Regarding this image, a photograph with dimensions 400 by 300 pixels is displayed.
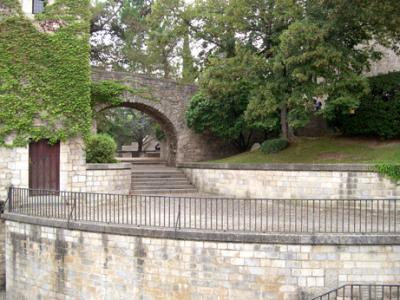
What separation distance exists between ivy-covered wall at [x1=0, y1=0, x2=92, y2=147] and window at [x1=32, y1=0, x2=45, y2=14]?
0.47 metres

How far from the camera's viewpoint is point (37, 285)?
13164 millimetres

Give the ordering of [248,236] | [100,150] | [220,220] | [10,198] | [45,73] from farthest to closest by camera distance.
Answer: [100,150] → [45,73] → [10,198] → [220,220] → [248,236]

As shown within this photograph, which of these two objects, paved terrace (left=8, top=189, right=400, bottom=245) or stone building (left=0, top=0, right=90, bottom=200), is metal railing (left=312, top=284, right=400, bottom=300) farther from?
stone building (left=0, top=0, right=90, bottom=200)

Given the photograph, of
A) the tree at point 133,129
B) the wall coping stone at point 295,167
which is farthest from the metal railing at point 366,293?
the tree at point 133,129

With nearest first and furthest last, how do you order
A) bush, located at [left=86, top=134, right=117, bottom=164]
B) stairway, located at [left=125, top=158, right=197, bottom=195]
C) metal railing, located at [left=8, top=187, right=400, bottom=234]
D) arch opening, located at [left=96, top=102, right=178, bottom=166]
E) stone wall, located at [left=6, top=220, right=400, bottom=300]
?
stone wall, located at [left=6, top=220, right=400, bottom=300]
metal railing, located at [left=8, top=187, right=400, bottom=234]
bush, located at [left=86, top=134, right=117, bottom=164]
stairway, located at [left=125, top=158, right=197, bottom=195]
arch opening, located at [left=96, top=102, right=178, bottom=166]

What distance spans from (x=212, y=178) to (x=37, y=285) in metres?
8.65

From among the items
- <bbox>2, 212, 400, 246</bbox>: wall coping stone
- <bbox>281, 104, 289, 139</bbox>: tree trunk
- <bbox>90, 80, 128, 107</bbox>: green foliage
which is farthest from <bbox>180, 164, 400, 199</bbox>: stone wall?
<bbox>2, 212, 400, 246</bbox>: wall coping stone

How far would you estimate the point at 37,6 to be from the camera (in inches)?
660

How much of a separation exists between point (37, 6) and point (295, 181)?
1096 centimetres

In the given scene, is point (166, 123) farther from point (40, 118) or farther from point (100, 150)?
point (40, 118)

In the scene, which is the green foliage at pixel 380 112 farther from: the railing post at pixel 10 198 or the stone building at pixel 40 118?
the railing post at pixel 10 198

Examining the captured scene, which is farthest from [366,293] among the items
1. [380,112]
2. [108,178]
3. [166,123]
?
[166,123]

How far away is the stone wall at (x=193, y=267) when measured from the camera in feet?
34.6

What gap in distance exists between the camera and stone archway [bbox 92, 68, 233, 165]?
71.6ft
